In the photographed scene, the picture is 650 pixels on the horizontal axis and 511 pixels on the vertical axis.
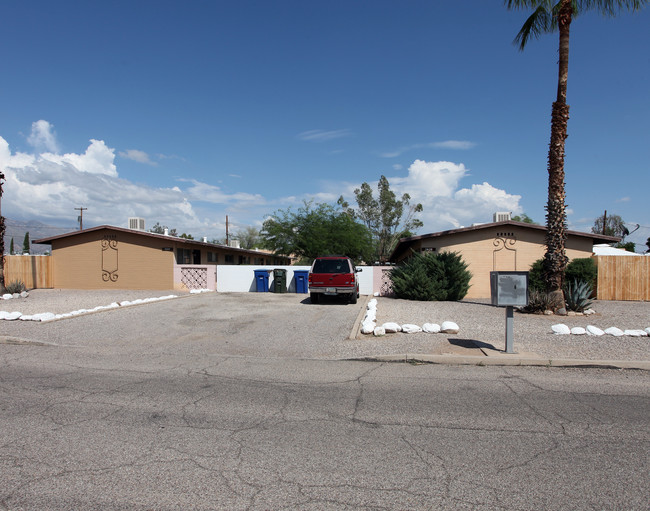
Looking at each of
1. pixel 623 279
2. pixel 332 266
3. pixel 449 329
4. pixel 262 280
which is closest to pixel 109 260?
pixel 262 280

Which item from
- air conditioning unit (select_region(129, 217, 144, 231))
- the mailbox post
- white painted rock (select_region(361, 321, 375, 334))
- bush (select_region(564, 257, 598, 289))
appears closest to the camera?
the mailbox post

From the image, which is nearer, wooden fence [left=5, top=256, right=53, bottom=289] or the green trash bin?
the green trash bin

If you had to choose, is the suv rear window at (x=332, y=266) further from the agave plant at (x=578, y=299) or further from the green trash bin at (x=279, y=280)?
the agave plant at (x=578, y=299)

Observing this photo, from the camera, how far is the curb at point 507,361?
25.4ft

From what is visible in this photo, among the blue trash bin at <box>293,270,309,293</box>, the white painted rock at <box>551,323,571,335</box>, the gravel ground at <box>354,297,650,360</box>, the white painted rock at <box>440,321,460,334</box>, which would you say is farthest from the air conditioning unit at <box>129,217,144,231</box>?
the white painted rock at <box>551,323,571,335</box>

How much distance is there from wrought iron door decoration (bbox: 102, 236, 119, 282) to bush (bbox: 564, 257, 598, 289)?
22.8 metres

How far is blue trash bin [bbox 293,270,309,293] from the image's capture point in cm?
2328

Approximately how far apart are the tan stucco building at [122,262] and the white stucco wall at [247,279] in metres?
0.58

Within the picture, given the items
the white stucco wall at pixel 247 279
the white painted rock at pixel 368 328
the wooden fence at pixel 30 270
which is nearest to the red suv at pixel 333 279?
the white stucco wall at pixel 247 279

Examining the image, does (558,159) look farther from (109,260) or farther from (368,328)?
(109,260)

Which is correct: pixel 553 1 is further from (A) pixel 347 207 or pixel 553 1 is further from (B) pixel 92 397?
(A) pixel 347 207

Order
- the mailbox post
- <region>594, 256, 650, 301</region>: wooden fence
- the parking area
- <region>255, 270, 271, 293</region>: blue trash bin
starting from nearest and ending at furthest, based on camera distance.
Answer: the mailbox post → the parking area → <region>594, 256, 650, 301</region>: wooden fence → <region>255, 270, 271, 293</region>: blue trash bin

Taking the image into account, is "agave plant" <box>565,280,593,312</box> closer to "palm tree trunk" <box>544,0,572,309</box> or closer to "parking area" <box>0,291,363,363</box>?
"palm tree trunk" <box>544,0,572,309</box>

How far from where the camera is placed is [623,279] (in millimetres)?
19953
